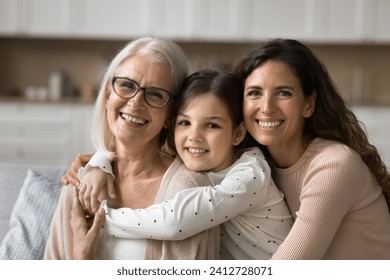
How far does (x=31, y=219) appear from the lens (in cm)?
171

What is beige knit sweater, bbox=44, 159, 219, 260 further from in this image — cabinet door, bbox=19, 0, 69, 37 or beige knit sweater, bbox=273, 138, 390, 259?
cabinet door, bbox=19, 0, 69, 37

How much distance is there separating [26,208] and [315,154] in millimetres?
914

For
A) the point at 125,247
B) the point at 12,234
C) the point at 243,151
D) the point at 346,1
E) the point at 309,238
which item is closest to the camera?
the point at 309,238

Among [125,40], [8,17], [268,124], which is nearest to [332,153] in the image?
[268,124]

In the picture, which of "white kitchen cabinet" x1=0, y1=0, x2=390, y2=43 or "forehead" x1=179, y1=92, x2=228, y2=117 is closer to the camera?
"forehead" x1=179, y1=92, x2=228, y2=117

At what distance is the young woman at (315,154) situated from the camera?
130 cm

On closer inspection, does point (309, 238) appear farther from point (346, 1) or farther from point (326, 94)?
point (346, 1)

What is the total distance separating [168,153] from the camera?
154 cm

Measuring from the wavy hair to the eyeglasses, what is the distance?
0.04 metres

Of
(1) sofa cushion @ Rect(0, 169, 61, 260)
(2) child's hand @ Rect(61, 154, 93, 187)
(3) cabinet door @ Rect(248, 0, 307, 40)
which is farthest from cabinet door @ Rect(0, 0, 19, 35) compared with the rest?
(2) child's hand @ Rect(61, 154, 93, 187)

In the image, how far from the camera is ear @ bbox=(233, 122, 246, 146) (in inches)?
58.0

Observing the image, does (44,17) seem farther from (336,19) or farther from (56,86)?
(336,19)

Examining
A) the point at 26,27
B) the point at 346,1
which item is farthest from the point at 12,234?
the point at 346,1

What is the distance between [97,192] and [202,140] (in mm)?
310
